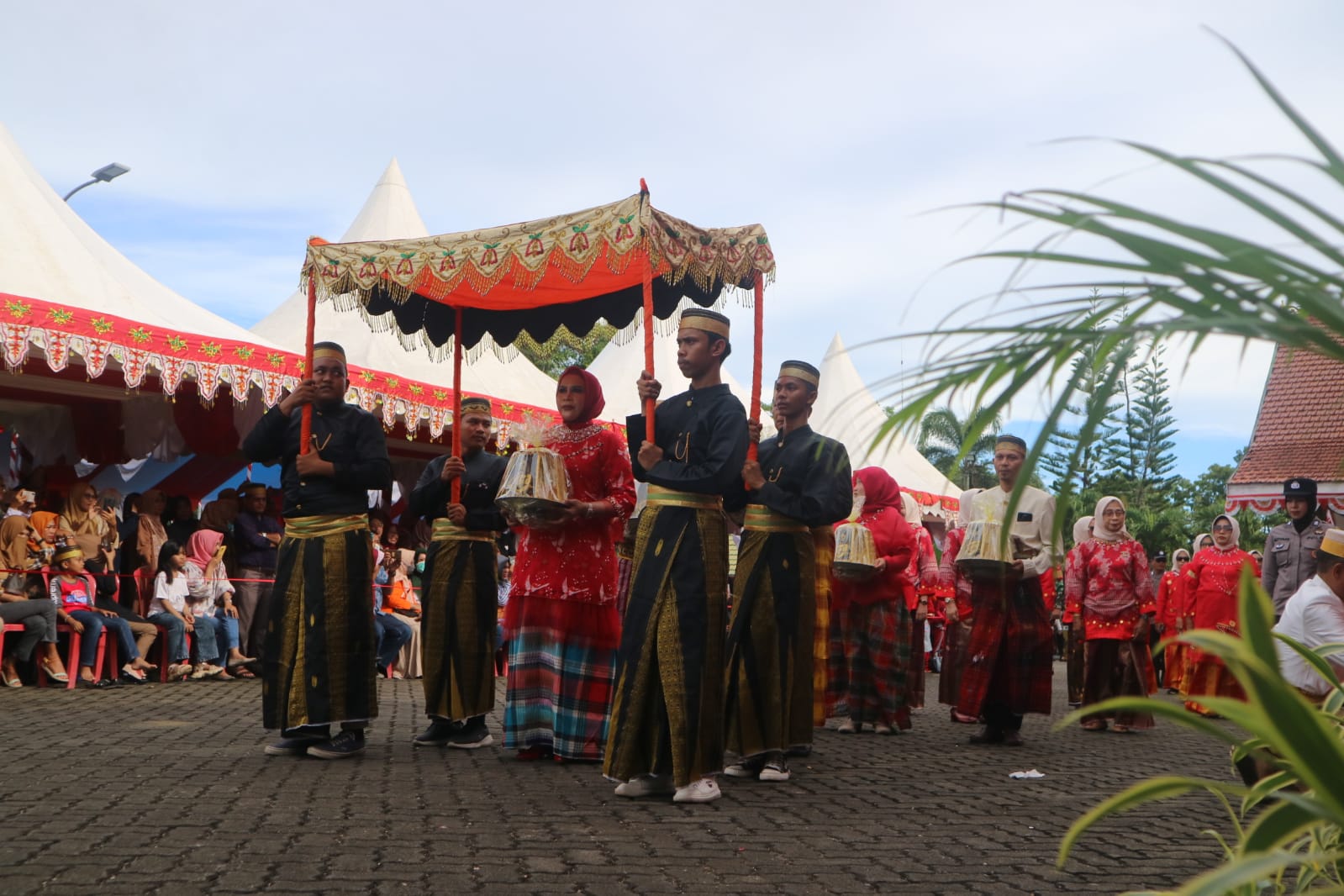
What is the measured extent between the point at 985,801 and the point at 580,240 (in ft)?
10.8

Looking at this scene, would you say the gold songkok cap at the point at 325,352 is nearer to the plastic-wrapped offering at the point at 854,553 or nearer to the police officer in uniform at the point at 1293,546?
the plastic-wrapped offering at the point at 854,553

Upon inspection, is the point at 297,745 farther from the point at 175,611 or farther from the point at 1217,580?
the point at 1217,580

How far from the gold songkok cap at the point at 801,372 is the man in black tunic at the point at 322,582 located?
7.08 ft

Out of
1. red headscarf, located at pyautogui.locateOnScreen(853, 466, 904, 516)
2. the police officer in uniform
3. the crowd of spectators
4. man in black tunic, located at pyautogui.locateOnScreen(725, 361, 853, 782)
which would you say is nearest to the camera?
man in black tunic, located at pyautogui.locateOnScreen(725, 361, 853, 782)

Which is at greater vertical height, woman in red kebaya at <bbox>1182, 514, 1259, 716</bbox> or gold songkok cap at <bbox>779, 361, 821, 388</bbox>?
gold songkok cap at <bbox>779, 361, 821, 388</bbox>

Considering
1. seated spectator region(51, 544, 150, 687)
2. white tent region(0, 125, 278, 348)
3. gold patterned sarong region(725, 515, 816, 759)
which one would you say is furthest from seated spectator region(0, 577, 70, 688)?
gold patterned sarong region(725, 515, 816, 759)

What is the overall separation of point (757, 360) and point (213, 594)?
772cm

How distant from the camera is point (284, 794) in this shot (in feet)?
17.5

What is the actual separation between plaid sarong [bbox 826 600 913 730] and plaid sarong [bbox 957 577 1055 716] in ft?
1.94

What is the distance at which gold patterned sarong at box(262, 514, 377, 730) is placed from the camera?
6.49 metres

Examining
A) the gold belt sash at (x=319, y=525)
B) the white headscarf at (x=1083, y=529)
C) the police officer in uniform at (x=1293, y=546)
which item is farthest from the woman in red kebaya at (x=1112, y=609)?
the gold belt sash at (x=319, y=525)

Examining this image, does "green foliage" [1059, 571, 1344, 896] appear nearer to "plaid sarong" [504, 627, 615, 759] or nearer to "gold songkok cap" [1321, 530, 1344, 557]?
"gold songkok cap" [1321, 530, 1344, 557]

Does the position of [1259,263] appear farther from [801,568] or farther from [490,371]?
[490,371]

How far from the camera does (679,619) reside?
18.1 ft
